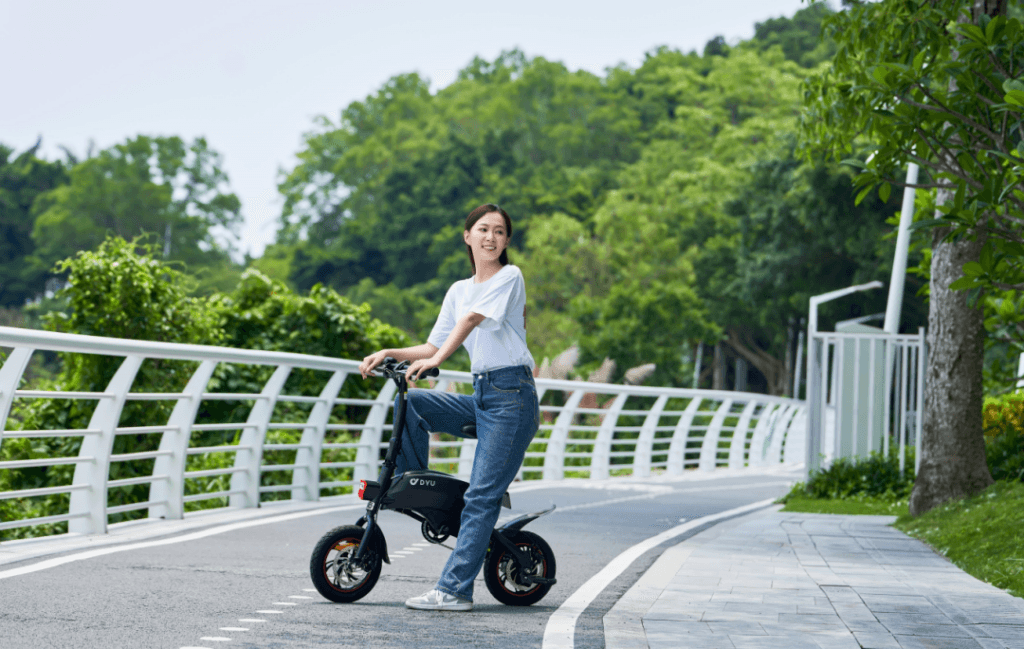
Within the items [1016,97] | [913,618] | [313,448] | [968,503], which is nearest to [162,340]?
[313,448]

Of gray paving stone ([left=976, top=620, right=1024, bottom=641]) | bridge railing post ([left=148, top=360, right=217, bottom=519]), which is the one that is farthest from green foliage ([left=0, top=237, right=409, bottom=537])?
gray paving stone ([left=976, top=620, right=1024, bottom=641])

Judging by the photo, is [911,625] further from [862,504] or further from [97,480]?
[862,504]

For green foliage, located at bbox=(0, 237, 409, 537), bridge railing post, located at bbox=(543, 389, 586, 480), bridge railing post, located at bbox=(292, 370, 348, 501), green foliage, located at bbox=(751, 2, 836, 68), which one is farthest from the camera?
green foliage, located at bbox=(751, 2, 836, 68)

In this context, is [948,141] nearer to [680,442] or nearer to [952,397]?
[952,397]

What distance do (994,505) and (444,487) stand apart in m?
5.25

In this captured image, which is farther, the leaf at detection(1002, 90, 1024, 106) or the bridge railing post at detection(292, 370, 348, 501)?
the bridge railing post at detection(292, 370, 348, 501)

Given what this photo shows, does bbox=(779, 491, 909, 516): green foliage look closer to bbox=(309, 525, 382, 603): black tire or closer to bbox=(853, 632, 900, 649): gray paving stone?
bbox=(853, 632, 900, 649): gray paving stone

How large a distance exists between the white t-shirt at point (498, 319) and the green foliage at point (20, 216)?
6604 cm

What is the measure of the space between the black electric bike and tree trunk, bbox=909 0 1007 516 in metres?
5.41

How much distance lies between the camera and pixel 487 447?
5379 millimetres

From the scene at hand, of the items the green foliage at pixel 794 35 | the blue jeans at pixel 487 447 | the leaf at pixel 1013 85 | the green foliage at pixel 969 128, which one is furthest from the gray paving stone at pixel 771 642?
the green foliage at pixel 794 35

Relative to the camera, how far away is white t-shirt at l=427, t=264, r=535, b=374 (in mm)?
5328

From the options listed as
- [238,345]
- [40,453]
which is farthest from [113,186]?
[40,453]

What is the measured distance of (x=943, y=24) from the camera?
930 centimetres
